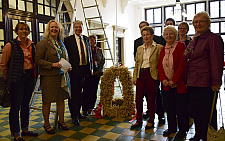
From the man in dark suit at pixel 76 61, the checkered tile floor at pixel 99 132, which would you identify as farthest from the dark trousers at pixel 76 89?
the checkered tile floor at pixel 99 132

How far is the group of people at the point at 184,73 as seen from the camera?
2.24 meters

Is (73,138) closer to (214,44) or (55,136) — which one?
(55,136)

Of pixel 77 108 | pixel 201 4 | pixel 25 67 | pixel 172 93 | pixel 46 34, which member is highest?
pixel 201 4

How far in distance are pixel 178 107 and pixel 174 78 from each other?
392 millimetres

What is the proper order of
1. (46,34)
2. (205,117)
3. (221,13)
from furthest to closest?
(221,13) → (46,34) → (205,117)

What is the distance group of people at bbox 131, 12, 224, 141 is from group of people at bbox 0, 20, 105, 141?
0.97 metres

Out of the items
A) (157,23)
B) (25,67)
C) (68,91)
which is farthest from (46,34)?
(157,23)

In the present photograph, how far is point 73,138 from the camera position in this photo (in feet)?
9.15

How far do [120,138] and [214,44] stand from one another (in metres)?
1.67

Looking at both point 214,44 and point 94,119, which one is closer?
point 214,44

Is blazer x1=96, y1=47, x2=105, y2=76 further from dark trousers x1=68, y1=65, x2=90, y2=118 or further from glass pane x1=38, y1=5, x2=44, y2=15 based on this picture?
glass pane x1=38, y1=5, x2=44, y2=15

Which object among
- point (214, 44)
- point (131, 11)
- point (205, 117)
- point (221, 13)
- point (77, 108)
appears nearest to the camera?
point (214, 44)

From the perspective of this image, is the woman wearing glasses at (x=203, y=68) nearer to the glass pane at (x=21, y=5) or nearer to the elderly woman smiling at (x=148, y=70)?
the elderly woman smiling at (x=148, y=70)

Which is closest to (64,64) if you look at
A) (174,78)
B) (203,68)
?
(174,78)
